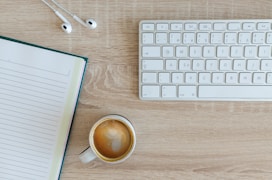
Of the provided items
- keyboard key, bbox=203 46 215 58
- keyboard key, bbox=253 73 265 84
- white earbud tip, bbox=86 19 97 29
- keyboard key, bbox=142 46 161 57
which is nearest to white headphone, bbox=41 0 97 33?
white earbud tip, bbox=86 19 97 29

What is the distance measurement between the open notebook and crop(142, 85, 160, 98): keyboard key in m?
0.13

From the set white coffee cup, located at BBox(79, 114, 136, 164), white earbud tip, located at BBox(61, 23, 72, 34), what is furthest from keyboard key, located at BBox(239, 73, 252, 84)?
white earbud tip, located at BBox(61, 23, 72, 34)

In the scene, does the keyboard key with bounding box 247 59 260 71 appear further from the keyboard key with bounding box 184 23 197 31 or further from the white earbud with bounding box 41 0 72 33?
the white earbud with bounding box 41 0 72 33

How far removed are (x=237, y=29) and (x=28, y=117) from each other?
431 millimetres

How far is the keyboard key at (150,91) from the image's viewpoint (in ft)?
2.23

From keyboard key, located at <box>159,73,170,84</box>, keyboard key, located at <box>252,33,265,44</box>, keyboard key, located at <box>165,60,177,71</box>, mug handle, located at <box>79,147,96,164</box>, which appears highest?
keyboard key, located at <box>252,33,265,44</box>

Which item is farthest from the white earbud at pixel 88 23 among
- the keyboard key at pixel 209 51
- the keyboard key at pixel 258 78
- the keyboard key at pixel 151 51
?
the keyboard key at pixel 258 78

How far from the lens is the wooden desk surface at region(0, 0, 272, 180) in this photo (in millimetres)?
695

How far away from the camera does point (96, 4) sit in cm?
70

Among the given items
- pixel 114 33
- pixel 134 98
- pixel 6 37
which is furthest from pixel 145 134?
pixel 6 37

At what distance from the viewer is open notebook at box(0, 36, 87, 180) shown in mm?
695

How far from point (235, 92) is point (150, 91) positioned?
16cm

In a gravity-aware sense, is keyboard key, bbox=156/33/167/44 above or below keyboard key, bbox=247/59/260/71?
above

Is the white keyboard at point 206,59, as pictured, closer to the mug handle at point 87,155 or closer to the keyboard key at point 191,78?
the keyboard key at point 191,78
